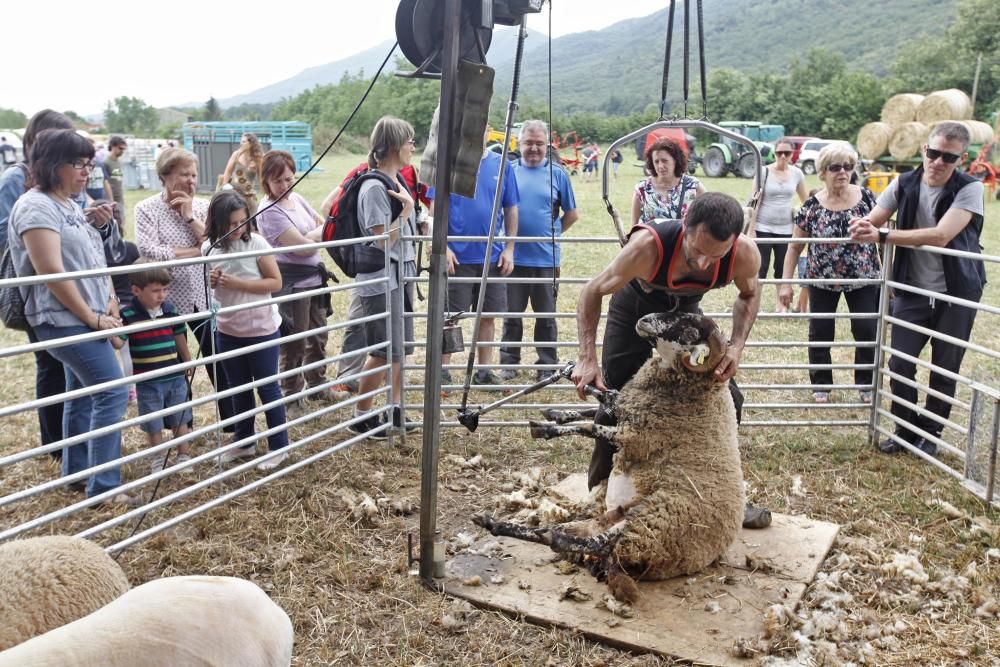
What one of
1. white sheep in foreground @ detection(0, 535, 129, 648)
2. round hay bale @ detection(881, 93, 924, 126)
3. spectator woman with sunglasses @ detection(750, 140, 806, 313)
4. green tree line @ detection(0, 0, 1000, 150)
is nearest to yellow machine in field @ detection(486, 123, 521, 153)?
spectator woman with sunglasses @ detection(750, 140, 806, 313)

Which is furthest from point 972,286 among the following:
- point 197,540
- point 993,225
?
point 993,225

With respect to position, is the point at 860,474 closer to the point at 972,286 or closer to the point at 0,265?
the point at 972,286

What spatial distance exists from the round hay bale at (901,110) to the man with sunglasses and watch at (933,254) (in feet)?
91.2

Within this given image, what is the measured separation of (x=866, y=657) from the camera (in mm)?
3184

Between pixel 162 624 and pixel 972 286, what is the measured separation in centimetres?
495

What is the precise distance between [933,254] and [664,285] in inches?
90.6

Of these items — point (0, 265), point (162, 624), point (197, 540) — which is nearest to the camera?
point (162, 624)

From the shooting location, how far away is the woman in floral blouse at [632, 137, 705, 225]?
19.3 feet

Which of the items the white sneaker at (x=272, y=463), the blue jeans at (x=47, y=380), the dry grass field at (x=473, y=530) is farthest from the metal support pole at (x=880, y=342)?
the blue jeans at (x=47, y=380)

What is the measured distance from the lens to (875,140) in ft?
94.8

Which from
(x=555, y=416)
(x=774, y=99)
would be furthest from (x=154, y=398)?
(x=774, y=99)

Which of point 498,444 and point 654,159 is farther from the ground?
point 654,159

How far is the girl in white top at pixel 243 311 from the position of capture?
4840 millimetres

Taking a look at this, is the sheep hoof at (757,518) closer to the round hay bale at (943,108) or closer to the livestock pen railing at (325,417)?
the livestock pen railing at (325,417)
